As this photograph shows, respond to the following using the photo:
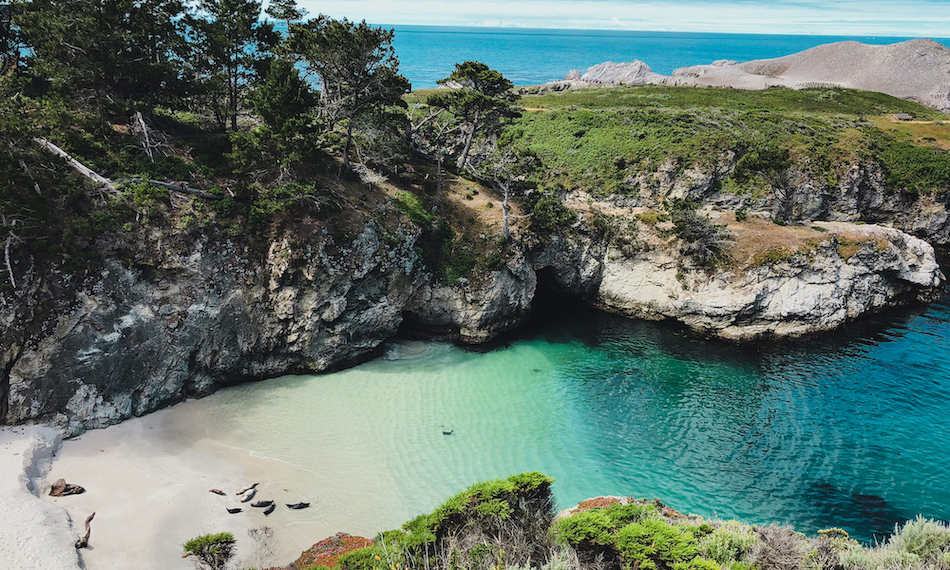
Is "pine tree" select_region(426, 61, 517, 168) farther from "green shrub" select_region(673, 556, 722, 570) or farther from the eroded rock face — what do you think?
"green shrub" select_region(673, 556, 722, 570)

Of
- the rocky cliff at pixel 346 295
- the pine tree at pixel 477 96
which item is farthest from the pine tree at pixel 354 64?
the rocky cliff at pixel 346 295

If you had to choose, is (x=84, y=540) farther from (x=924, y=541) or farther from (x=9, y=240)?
(x=924, y=541)

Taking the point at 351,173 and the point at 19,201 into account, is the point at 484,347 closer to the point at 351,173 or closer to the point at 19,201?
the point at 351,173

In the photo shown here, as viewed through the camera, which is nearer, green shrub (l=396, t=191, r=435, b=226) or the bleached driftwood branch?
the bleached driftwood branch

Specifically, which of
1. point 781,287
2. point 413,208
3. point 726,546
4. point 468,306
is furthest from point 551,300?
point 726,546

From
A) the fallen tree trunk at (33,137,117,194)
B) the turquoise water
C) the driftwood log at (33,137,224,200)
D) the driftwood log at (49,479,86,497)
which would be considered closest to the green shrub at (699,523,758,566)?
the turquoise water

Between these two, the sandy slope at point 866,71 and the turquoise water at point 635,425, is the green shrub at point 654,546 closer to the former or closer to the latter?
the turquoise water at point 635,425
